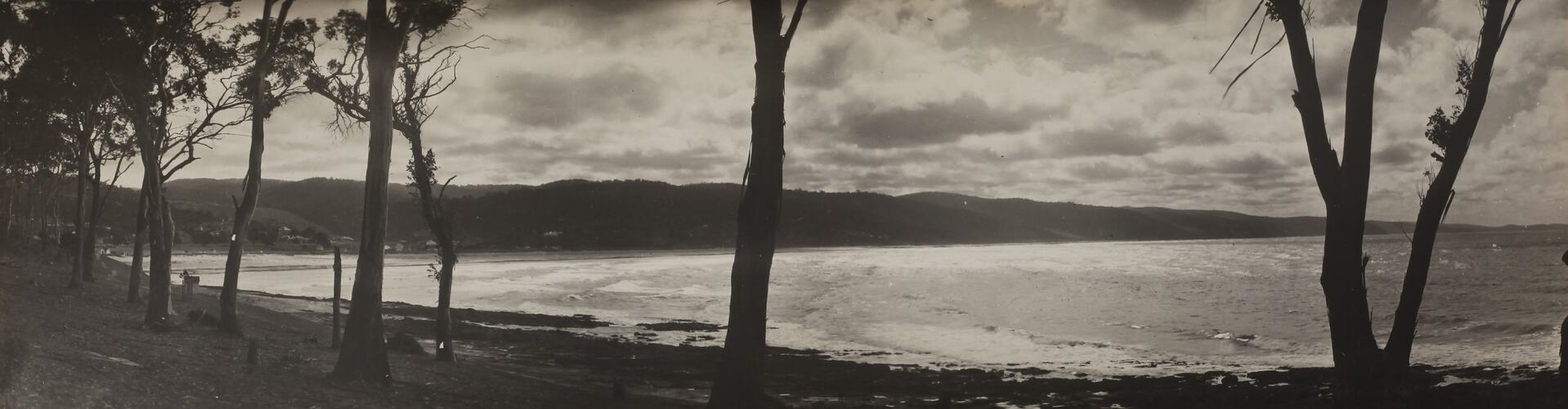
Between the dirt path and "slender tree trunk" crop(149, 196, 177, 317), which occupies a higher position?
"slender tree trunk" crop(149, 196, 177, 317)

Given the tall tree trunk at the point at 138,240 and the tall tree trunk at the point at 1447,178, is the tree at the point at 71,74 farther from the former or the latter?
the tall tree trunk at the point at 1447,178

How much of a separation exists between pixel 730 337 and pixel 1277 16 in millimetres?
6090

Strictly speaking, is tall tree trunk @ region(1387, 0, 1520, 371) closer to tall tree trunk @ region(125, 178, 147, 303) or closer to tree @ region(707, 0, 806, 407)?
tree @ region(707, 0, 806, 407)

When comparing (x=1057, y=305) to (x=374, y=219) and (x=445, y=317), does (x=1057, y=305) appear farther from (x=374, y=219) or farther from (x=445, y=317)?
(x=374, y=219)

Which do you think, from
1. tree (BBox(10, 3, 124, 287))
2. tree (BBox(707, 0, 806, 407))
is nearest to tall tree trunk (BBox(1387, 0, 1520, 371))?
tree (BBox(707, 0, 806, 407))

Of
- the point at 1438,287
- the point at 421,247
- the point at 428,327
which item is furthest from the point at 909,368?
the point at 421,247

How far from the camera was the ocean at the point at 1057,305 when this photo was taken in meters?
24.2

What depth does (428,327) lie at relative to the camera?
2595 centimetres

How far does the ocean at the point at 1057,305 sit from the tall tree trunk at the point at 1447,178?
10.8m

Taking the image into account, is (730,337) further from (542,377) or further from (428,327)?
(428,327)

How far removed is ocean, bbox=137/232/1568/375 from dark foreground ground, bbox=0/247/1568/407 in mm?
3675

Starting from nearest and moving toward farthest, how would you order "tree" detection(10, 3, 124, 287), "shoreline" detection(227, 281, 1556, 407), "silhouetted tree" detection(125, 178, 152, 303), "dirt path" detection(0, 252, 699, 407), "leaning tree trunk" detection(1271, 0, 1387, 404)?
"leaning tree trunk" detection(1271, 0, 1387, 404), "dirt path" detection(0, 252, 699, 407), "shoreline" detection(227, 281, 1556, 407), "tree" detection(10, 3, 124, 287), "silhouetted tree" detection(125, 178, 152, 303)

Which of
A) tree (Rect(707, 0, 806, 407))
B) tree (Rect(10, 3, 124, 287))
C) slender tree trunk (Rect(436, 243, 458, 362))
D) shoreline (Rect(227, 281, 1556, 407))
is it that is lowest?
shoreline (Rect(227, 281, 1556, 407))

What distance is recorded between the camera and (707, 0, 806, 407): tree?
28.4 ft
